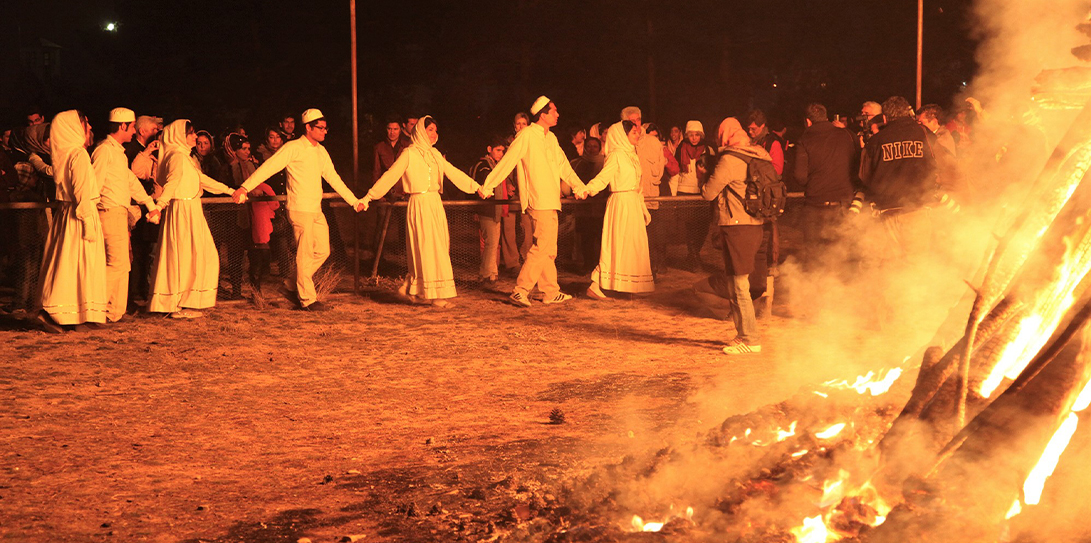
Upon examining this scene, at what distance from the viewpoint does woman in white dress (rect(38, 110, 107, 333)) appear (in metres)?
10.0

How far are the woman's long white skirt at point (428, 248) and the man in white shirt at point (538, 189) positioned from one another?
0.59m

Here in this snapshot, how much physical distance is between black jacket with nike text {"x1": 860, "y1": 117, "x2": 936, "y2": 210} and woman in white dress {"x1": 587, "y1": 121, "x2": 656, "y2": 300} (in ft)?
10.8

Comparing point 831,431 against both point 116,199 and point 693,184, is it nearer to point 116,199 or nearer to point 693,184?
point 116,199

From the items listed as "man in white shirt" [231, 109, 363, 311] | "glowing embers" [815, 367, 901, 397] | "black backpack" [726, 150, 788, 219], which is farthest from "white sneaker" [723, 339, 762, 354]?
"man in white shirt" [231, 109, 363, 311]

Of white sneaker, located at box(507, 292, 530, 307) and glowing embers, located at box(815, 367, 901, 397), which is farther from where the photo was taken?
white sneaker, located at box(507, 292, 530, 307)

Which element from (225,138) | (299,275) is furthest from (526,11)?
(299,275)

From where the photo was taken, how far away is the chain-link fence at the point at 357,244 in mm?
12078

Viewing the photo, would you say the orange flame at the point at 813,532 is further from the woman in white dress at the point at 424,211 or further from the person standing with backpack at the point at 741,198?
the woman in white dress at the point at 424,211

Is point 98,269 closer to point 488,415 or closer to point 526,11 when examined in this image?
point 488,415

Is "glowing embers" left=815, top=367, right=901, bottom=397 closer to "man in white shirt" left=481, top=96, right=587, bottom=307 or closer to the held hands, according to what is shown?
"man in white shirt" left=481, top=96, right=587, bottom=307

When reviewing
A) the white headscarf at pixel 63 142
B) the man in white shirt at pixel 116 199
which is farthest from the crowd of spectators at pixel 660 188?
the white headscarf at pixel 63 142

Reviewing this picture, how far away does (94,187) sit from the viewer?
10023 mm

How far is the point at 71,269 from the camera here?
1015 cm

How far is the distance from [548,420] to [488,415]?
0.41m
